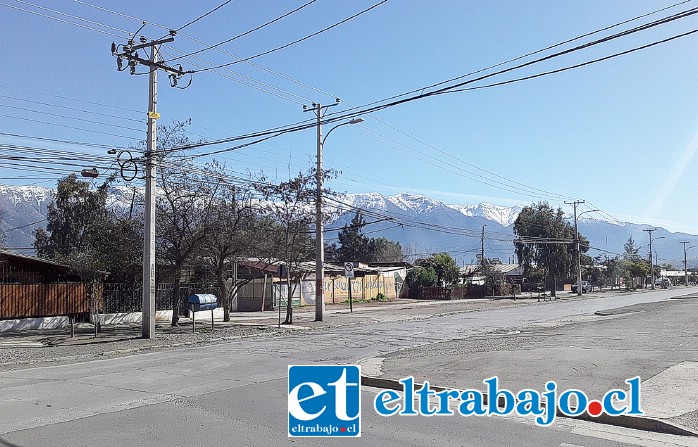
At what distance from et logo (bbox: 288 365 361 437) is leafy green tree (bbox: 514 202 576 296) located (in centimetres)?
7069

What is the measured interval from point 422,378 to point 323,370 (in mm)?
2521

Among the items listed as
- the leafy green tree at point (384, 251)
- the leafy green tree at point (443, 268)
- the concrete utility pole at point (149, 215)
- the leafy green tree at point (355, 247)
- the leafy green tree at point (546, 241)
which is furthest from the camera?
the leafy green tree at point (384, 251)

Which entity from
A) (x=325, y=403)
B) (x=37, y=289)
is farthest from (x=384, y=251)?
(x=325, y=403)

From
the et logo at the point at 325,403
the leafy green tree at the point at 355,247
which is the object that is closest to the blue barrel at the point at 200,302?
the et logo at the point at 325,403

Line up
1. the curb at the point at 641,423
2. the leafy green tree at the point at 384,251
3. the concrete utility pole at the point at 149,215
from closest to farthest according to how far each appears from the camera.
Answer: the curb at the point at 641,423
the concrete utility pole at the point at 149,215
the leafy green tree at the point at 384,251

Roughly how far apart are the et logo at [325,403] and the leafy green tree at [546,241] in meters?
70.7

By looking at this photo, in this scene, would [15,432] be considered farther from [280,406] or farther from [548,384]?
[548,384]

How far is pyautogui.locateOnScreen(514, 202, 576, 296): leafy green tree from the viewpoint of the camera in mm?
80625

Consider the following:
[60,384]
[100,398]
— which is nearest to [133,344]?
[60,384]

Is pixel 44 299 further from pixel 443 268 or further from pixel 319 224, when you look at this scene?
pixel 443 268

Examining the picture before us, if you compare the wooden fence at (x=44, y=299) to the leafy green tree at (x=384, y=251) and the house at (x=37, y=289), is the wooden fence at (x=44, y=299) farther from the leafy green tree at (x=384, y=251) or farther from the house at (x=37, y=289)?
the leafy green tree at (x=384, y=251)

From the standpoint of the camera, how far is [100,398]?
1148 centimetres

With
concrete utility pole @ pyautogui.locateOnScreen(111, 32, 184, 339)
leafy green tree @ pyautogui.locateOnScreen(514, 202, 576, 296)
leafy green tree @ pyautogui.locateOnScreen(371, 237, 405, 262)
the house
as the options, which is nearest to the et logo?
concrete utility pole @ pyautogui.locateOnScreen(111, 32, 184, 339)

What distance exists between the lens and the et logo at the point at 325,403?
8.86m
